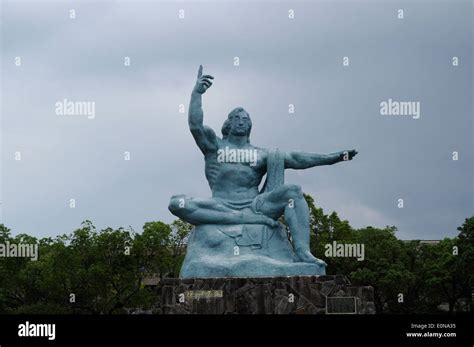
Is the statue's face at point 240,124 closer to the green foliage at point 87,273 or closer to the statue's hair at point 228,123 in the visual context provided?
the statue's hair at point 228,123

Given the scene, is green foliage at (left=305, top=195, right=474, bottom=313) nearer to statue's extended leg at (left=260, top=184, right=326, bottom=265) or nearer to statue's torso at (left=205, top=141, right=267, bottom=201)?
statue's torso at (left=205, top=141, right=267, bottom=201)

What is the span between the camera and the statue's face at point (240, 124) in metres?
17.8

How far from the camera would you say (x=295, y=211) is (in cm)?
1705

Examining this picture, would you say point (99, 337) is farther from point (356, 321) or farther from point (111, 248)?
point (111, 248)

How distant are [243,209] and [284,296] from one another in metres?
1.97

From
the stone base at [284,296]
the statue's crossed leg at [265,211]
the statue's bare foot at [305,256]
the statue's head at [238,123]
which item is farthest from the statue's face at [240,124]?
the stone base at [284,296]

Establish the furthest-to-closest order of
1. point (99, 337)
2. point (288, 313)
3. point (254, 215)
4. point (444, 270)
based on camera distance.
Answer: point (444, 270) < point (254, 215) < point (288, 313) < point (99, 337)

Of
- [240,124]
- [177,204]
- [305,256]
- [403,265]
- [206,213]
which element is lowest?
[403,265]

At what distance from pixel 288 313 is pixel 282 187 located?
2.33 meters

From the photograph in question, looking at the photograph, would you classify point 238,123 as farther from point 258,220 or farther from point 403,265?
point 403,265

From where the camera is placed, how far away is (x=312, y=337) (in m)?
15.0

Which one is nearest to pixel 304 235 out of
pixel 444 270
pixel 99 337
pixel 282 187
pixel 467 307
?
pixel 282 187

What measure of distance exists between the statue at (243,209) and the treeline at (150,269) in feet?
42.5

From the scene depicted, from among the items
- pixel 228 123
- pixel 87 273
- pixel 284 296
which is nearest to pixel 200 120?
pixel 228 123
